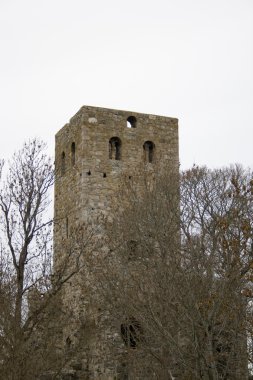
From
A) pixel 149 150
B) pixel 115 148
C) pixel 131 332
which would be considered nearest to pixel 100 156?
pixel 115 148

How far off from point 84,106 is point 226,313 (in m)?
14.6

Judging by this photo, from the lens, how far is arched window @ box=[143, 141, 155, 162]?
2948 centimetres

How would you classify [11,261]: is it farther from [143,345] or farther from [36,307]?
[143,345]

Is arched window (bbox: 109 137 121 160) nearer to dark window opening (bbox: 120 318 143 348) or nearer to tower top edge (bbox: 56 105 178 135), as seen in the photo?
tower top edge (bbox: 56 105 178 135)

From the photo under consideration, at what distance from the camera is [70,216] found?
2866 cm

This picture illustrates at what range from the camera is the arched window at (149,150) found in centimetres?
2948

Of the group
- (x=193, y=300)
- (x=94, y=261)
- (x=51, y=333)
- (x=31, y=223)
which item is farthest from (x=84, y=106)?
(x=193, y=300)

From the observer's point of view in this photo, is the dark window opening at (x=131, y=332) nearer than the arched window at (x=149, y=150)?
Yes

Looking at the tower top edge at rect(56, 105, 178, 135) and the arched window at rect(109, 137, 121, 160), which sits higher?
the tower top edge at rect(56, 105, 178, 135)

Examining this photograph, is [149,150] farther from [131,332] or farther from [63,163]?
[131,332]

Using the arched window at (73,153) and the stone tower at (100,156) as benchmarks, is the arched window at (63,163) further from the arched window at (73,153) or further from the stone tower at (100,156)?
the arched window at (73,153)

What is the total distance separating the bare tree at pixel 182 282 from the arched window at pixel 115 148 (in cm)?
265

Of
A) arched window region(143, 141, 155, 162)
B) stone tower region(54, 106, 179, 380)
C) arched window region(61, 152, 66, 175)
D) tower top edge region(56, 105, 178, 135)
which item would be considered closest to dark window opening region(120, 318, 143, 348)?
stone tower region(54, 106, 179, 380)

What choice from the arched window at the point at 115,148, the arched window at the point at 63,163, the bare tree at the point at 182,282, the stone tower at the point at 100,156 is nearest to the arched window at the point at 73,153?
the stone tower at the point at 100,156
